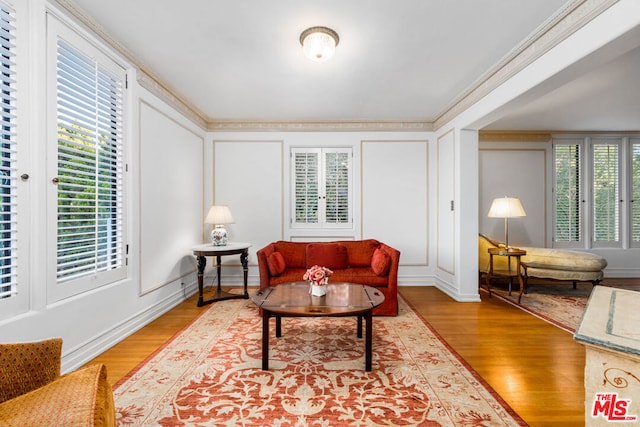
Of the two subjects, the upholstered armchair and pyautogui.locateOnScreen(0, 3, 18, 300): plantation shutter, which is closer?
the upholstered armchair

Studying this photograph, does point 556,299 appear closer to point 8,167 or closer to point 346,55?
point 346,55

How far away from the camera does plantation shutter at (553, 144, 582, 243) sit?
5.79 m

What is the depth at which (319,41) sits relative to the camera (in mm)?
2605

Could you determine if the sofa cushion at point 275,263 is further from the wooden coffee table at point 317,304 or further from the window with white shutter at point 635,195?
the window with white shutter at point 635,195

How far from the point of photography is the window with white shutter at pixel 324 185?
5.25 meters

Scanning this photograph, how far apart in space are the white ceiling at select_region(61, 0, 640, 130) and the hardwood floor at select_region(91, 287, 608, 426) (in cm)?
239

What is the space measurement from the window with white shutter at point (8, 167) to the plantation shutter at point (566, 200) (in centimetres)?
729

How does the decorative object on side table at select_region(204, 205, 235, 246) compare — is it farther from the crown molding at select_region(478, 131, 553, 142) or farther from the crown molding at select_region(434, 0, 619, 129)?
the crown molding at select_region(478, 131, 553, 142)

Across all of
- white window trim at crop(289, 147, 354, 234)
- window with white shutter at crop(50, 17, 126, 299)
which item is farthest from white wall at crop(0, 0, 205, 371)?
white window trim at crop(289, 147, 354, 234)

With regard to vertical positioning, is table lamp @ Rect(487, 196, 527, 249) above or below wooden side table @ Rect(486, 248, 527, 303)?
above

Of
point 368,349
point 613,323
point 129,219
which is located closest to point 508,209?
point 368,349

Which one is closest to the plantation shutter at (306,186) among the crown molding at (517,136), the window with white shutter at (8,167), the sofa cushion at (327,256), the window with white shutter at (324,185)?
the window with white shutter at (324,185)

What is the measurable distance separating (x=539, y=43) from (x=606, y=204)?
4.76 meters

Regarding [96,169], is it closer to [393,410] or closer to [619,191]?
[393,410]
